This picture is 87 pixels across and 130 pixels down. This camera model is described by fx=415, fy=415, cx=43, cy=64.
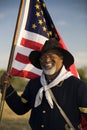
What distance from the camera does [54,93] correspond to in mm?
5301

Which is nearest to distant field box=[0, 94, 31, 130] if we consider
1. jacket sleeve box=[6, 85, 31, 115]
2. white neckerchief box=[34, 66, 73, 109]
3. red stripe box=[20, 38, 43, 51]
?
red stripe box=[20, 38, 43, 51]

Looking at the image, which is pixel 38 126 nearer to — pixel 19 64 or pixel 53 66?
pixel 53 66

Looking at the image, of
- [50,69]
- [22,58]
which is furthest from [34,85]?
[22,58]

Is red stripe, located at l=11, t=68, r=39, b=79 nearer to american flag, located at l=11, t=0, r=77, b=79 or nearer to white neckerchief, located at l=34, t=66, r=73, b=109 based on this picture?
american flag, located at l=11, t=0, r=77, b=79

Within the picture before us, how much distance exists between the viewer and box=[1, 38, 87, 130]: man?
5102 millimetres

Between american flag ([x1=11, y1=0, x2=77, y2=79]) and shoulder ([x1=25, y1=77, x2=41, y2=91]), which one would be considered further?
american flag ([x1=11, y1=0, x2=77, y2=79])

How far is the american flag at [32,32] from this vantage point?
6.86 meters

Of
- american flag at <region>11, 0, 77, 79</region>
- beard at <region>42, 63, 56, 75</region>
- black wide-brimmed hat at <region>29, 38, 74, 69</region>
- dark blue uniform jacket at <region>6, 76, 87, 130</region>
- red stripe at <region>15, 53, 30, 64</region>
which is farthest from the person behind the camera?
red stripe at <region>15, 53, 30, 64</region>

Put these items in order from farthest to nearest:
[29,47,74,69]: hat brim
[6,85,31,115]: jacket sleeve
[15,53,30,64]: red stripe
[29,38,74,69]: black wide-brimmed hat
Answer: [15,53,30,64]: red stripe → [6,85,31,115]: jacket sleeve → [29,47,74,69]: hat brim → [29,38,74,69]: black wide-brimmed hat

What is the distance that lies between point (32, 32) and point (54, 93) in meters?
1.87

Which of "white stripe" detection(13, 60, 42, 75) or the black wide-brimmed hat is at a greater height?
the black wide-brimmed hat

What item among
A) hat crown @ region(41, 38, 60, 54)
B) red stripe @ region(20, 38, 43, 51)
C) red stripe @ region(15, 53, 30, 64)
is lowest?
red stripe @ region(15, 53, 30, 64)

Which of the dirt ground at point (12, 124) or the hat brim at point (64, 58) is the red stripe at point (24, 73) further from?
the dirt ground at point (12, 124)

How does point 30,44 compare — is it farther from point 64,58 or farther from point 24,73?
point 64,58
